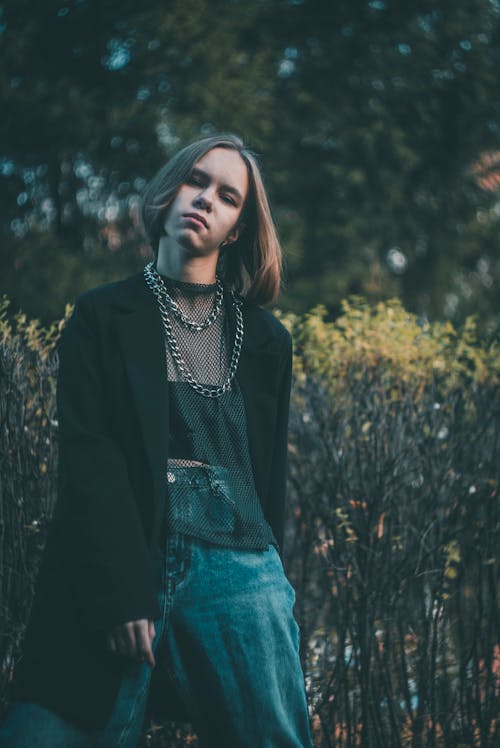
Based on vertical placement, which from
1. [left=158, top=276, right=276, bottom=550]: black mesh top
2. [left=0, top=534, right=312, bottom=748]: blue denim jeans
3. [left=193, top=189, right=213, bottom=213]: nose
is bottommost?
[left=0, top=534, right=312, bottom=748]: blue denim jeans

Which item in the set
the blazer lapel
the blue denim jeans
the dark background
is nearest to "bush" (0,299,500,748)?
the blazer lapel

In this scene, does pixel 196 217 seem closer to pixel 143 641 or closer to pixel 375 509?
pixel 143 641

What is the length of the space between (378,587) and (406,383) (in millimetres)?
887

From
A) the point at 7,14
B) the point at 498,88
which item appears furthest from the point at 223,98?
the point at 498,88

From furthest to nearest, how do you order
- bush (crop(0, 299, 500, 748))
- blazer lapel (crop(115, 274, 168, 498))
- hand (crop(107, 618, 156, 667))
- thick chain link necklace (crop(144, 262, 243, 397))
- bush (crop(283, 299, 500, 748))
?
1. bush (crop(283, 299, 500, 748))
2. bush (crop(0, 299, 500, 748))
3. thick chain link necklace (crop(144, 262, 243, 397))
4. blazer lapel (crop(115, 274, 168, 498))
5. hand (crop(107, 618, 156, 667))

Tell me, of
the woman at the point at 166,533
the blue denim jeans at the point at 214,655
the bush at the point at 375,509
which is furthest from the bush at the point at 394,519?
the blue denim jeans at the point at 214,655

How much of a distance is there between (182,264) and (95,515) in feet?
2.35

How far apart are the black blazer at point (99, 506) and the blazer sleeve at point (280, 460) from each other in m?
0.40

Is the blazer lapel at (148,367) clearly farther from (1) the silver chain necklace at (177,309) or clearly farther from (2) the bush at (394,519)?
(2) the bush at (394,519)

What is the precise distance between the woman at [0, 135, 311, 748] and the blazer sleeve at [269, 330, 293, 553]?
0.14ft

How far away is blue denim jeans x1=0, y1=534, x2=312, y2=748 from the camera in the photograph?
173cm

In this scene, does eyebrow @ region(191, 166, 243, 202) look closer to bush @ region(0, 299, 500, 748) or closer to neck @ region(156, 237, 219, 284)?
neck @ region(156, 237, 219, 284)

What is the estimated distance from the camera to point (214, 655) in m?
1.74

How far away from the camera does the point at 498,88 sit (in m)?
12.5
